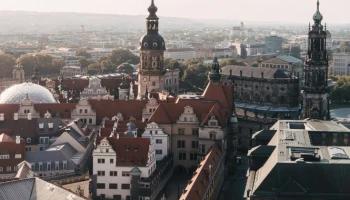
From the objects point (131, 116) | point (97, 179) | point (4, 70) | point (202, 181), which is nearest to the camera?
point (202, 181)

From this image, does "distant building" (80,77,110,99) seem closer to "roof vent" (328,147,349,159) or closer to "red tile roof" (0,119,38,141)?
"red tile roof" (0,119,38,141)

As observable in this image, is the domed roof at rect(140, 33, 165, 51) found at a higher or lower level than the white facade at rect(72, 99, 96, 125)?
higher

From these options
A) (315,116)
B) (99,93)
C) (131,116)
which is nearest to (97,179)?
(131,116)

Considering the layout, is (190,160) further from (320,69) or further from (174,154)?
(320,69)

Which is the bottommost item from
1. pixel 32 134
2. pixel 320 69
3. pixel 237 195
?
pixel 237 195

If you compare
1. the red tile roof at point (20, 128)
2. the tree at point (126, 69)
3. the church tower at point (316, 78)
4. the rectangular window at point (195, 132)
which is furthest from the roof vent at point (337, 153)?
the tree at point (126, 69)

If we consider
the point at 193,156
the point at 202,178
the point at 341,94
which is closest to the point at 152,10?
the point at 193,156

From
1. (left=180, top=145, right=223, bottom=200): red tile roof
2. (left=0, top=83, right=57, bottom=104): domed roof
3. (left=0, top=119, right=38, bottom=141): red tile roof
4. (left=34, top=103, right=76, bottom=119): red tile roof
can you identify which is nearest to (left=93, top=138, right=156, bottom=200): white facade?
(left=180, top=145, right=223, bottom=200): red tile roof
